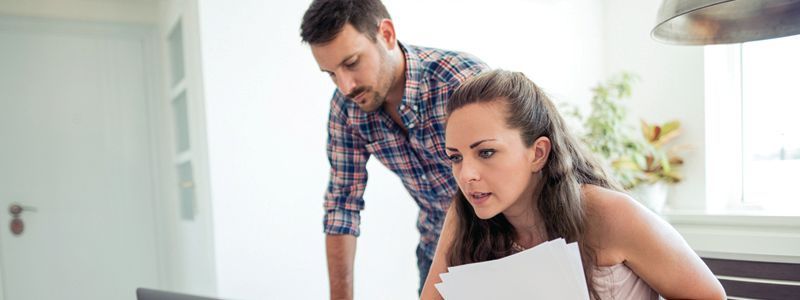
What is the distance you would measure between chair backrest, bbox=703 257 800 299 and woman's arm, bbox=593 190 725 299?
0.33 meters

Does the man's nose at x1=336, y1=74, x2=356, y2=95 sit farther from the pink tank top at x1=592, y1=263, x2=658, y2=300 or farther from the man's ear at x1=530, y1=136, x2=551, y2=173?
the pink tank top at x1=592, y1=263, x2=658, y2=300

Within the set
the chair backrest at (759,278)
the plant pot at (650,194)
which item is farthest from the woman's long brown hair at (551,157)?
the plant pot at (650,194)

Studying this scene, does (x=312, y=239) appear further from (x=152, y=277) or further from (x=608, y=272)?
(x=608, y=272)

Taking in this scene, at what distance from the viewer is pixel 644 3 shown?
3.28 meters

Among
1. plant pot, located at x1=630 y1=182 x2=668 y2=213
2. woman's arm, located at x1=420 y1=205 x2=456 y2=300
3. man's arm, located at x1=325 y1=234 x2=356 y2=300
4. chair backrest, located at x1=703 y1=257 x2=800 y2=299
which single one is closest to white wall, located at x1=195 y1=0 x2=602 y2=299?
man's arm, located at x1=325 y1=234 x2=356 y2=300

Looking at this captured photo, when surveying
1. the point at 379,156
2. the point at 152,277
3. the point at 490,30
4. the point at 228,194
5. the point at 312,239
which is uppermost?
the point at 490,30

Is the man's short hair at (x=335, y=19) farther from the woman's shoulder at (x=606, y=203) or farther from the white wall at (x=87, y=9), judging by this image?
the white wall at (x=87, y=9)

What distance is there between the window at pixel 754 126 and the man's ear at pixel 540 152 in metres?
2.39

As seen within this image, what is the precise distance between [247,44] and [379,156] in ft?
3.83

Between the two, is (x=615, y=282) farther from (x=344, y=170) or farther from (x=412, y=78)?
(x=344, y=170)

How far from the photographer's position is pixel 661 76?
10.4 ft

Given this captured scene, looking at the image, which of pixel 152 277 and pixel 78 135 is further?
pixel 152 277

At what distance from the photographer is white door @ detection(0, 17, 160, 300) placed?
283 cm

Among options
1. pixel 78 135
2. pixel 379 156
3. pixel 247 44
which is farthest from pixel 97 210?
pixel 379 156
